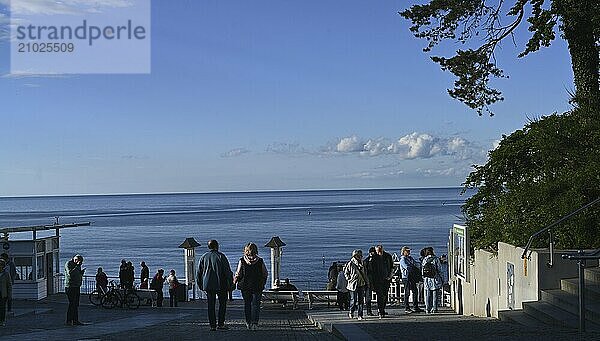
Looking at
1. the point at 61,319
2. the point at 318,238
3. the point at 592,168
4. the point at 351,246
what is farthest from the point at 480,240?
the point at 318,238

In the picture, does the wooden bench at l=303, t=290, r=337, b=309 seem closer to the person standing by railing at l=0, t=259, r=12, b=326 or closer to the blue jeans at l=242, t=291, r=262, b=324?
the person standing by railing at l=0, t=259, r=12, b=326

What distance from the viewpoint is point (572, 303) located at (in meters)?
14.2

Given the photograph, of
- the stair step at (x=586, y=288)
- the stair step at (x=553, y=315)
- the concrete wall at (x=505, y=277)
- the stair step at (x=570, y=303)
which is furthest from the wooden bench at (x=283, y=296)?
the stair step at (x=586, y=288)

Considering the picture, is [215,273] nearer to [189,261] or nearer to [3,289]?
[3,289]

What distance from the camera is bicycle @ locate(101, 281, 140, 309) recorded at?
3172 cm

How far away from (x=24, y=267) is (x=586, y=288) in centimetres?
2226

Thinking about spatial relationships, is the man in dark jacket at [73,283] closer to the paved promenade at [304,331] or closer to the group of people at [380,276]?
the paved promenade at [304,331]

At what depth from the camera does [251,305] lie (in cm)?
1747

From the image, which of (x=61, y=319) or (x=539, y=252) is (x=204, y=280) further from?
(x=61, y=319)

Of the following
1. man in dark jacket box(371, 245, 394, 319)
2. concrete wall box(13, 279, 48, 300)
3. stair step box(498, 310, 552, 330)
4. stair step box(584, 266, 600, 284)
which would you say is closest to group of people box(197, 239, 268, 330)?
man in dark jacket box(371, 245, 394, 319)

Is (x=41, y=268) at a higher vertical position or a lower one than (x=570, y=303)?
lower

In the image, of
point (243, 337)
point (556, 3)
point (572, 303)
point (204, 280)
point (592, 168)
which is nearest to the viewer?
point (572, 303)

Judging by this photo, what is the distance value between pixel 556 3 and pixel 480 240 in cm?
537

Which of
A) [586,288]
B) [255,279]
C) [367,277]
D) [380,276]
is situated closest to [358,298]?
[367,277]
